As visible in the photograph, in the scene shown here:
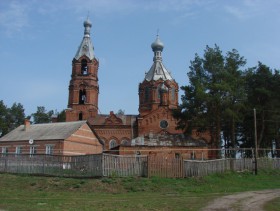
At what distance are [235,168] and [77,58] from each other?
129 ft

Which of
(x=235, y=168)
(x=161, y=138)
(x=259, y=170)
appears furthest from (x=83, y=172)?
(x=161, y=138)

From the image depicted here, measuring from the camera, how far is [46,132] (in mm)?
46156

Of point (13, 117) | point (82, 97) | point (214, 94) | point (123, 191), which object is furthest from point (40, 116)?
point (123, 191)

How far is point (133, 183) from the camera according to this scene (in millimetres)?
22562

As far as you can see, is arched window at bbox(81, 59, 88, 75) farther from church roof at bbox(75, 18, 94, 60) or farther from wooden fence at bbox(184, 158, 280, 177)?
wooden fence at bbox(184, 158, 280, 177)

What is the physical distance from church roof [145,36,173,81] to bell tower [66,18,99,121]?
8.72 m

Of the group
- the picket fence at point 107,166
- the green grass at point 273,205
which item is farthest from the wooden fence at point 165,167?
the green grass at point 273,205

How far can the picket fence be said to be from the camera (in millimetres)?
24859

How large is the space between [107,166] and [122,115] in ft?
122

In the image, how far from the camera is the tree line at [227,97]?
39.1 metres

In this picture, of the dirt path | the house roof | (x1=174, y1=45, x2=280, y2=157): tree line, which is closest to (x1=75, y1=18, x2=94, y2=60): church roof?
the house roof

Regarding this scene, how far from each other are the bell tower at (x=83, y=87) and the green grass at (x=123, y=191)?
121 ft

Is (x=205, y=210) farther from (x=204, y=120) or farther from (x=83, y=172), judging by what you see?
(x=204, y=120)

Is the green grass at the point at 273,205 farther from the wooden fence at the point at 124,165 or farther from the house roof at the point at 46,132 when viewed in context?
the house roof at the point at 46,132
